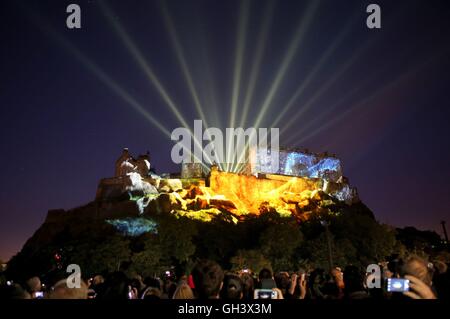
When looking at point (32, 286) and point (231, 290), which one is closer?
point (231, 290)

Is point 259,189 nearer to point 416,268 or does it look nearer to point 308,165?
point 308,165

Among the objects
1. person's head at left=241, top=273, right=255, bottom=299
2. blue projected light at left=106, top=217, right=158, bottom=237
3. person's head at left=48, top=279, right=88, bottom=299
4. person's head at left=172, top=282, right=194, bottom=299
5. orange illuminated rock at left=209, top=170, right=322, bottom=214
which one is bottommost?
person's head at left=241, top=273, right=255, bottom=299

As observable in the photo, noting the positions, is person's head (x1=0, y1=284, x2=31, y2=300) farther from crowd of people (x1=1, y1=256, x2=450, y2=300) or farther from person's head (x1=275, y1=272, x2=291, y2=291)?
person's head (x1=275, y1=272, x2=291, y2=291)

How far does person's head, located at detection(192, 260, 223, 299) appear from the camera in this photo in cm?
558

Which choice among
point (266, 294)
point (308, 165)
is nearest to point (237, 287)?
point (266, 294)

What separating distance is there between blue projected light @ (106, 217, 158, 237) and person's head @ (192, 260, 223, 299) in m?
58.1

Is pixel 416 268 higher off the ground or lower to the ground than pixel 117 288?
higher

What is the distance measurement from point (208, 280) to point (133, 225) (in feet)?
206

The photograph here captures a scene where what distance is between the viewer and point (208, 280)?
18.3 feet

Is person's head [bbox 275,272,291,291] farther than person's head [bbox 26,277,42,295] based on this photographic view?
Yes

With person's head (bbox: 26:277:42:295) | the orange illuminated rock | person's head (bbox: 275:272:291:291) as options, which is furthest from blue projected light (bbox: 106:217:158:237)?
person's head (bbox: 26:277:42:295)

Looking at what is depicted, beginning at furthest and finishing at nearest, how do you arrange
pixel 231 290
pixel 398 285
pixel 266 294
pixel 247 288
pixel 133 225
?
pixel 133 225 → pixel 247 288 → pixel 231 290 → pixel 266 294 → pixel 398 285

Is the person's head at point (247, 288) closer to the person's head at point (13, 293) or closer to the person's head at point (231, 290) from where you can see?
the person's head at point (231, 290)
